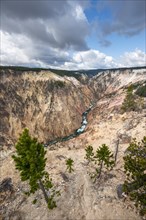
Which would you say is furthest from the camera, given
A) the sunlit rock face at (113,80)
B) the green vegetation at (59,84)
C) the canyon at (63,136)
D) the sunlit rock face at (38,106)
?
the sunlit rock face at (113,80)

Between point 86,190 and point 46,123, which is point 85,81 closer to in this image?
point 46,123

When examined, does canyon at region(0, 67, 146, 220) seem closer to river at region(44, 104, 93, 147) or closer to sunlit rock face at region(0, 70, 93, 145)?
sunlit rock face at region(0, 70, 93, 145)

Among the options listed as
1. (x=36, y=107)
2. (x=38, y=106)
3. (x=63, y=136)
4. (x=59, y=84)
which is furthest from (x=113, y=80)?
(x=63, y=136)

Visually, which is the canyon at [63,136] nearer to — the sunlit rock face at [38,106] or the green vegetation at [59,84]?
the sunlit rock face at [38,106]

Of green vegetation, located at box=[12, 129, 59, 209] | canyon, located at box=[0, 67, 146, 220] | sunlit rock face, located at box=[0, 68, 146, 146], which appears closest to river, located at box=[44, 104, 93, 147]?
sunlit rock face, located at box=[0, 68, 146, 146]

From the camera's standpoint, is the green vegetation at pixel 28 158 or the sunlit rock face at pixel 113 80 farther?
the sunlit rock face at pixel 113 80

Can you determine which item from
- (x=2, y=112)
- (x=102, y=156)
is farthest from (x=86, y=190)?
(x=2, y=112)

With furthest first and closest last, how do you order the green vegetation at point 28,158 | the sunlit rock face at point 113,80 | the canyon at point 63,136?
the sunlit rock face at point 113,80 → the canyon at point 63,136 → the green vegetation at point 28,158

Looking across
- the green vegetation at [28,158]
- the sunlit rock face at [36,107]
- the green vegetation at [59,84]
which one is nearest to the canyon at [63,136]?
the sunlit rock face at [36,107]

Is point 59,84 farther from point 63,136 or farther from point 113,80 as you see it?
point 113,80
